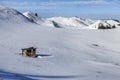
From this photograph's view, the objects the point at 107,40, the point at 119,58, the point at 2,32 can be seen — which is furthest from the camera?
the point at 107,40

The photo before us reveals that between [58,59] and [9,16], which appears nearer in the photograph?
[58,59]

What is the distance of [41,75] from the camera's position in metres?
25.0

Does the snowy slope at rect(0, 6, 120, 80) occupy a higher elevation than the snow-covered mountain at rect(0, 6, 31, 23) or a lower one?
lower

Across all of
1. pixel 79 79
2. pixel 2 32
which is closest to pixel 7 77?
pixel 79 79

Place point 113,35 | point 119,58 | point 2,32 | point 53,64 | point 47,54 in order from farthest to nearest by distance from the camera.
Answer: point 113,35
point 2,32
point 119,58
point 47,54
point 53,64

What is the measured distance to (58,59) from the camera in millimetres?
36438

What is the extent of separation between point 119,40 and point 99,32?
26.0ft

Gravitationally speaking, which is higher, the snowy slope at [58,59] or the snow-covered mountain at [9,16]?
the snow-covered mountain at [9,16]

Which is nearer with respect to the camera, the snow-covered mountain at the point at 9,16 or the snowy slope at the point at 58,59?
the snowy slope at the point at 58,59

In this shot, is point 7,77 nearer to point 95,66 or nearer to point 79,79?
point 79,79

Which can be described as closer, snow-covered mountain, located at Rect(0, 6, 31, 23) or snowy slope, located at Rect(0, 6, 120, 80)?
snowy slope, located at Rect(0, 6, 120, 80)

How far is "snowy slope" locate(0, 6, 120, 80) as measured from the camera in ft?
85.2

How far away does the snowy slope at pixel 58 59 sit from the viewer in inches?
1022

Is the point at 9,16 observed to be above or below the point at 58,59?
above
